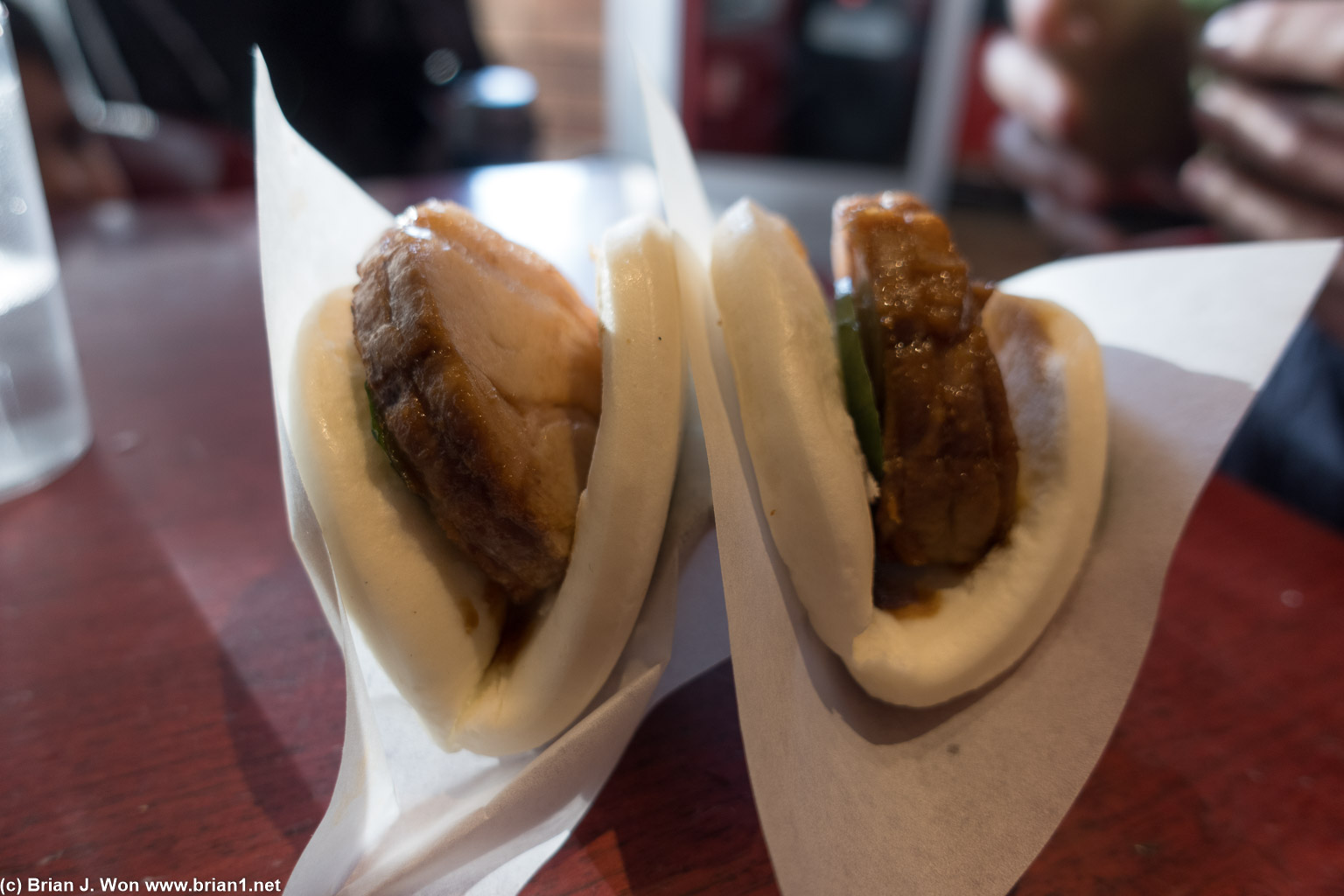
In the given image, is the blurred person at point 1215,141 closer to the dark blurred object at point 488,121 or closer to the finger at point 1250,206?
the finger at point 1250,206

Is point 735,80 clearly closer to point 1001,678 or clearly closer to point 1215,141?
point 1215,141

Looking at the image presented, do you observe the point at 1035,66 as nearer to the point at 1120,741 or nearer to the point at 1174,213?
the point at 1174,213

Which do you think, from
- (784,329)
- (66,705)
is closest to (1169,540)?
(784,329)


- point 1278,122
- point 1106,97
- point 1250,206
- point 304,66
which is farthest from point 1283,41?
point 304,66

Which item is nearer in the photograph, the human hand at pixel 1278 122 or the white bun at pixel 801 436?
the white bun at pixel 801 436

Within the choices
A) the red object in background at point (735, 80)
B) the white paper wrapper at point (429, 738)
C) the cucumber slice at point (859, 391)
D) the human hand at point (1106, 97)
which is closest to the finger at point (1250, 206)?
the human hand at point (1106, 97)

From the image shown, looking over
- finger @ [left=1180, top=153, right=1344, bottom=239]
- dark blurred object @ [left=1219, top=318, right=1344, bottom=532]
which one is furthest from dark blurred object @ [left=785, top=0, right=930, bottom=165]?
dark blurred object @ [left=1219, top=318, right=1344, bottom=532]
